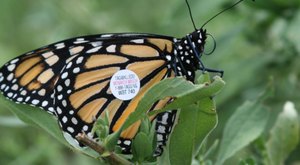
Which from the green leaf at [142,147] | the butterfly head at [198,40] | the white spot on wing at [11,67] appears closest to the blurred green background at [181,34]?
the white spot on wing at [11,67]

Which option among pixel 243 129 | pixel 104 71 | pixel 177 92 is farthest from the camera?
pixel 104 71

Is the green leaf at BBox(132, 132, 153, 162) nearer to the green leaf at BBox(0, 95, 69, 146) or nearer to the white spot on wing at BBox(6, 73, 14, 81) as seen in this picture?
→ the green leaf at BBox(0, 95, 69, 146)

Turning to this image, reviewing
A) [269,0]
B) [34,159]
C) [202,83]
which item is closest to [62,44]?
[202,83]

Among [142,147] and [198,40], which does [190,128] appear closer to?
[142,147]

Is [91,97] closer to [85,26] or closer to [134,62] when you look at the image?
[134,62]

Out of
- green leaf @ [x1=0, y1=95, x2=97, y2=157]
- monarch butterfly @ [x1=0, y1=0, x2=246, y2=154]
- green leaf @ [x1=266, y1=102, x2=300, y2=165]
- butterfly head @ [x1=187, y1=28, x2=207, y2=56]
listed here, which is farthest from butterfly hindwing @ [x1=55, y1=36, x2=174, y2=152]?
green leaf @ [x1=266, y1=102, x2=300, y2=165]

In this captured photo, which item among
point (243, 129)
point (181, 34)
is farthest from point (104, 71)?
point (181, 34)
